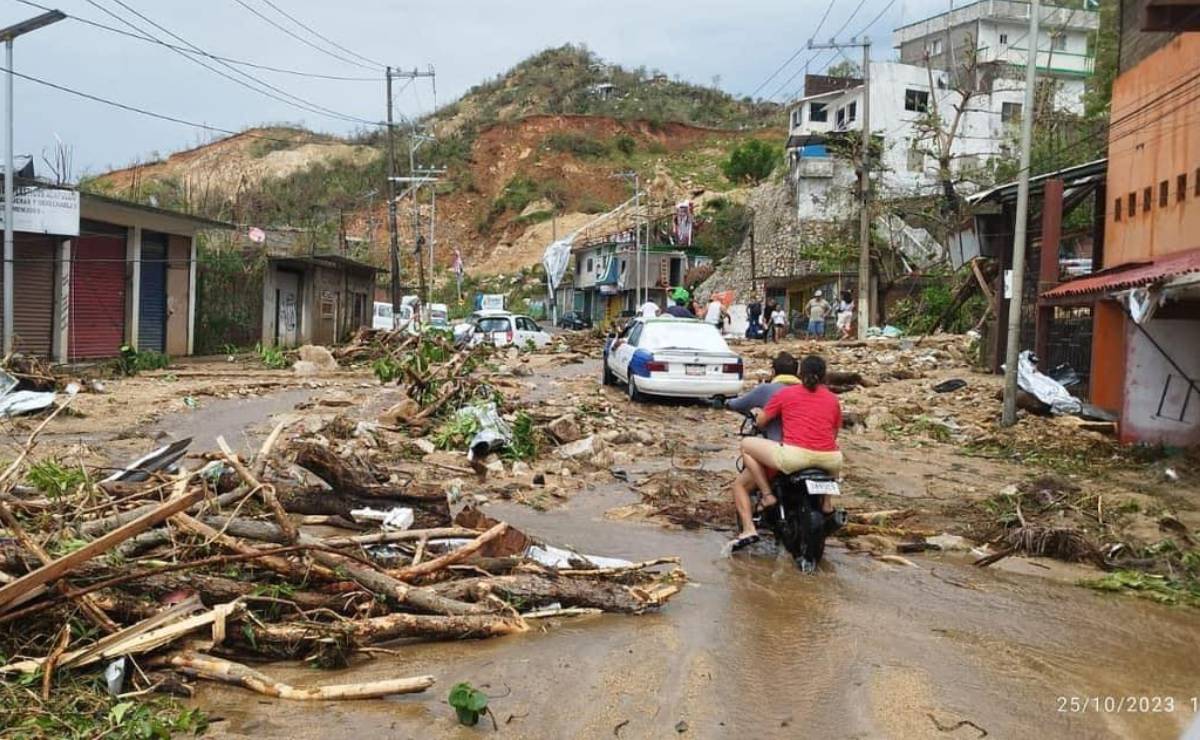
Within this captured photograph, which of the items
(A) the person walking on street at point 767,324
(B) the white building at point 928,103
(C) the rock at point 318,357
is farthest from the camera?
(B) the white building at point 928,103

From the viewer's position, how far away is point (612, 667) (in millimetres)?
4855

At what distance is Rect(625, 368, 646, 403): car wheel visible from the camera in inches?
658

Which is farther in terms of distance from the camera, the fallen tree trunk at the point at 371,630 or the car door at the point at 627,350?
the car door at the point at 627,350

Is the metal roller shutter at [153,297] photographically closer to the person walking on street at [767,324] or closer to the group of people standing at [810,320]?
the person walking on street at [767,324]

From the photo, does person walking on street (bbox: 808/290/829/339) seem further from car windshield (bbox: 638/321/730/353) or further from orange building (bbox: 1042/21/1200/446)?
car windshield (bbox: 638/321/730/353)

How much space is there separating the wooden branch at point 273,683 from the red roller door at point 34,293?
801 inches

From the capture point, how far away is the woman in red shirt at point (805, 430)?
7184mm

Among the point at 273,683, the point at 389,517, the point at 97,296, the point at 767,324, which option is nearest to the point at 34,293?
the point at 97,296

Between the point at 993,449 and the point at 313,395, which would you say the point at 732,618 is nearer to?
the point at 993,449

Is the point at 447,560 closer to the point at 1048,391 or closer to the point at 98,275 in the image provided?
the point at 1048,391

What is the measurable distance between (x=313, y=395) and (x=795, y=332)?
28.0 metres

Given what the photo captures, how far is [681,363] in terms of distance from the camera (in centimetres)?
1619
